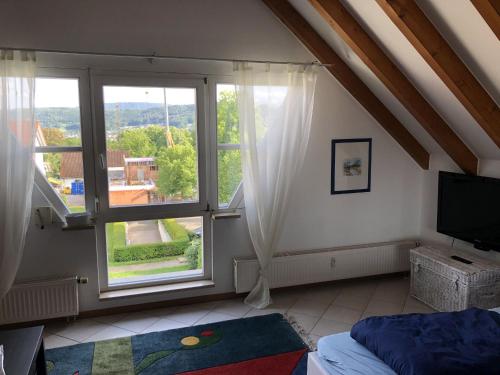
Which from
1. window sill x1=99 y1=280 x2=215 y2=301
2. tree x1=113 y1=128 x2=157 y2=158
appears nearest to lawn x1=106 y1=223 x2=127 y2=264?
window sill x1=99 y1=280 x2=215 y2=301

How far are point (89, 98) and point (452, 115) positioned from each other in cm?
295

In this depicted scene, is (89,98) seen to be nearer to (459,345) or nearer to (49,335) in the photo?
(49,335)

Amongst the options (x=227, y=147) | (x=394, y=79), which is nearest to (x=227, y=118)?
(x=227, y=147)

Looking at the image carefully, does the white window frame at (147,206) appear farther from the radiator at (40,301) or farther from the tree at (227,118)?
the radiator at (40,301)

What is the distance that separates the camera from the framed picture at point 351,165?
12.9ft

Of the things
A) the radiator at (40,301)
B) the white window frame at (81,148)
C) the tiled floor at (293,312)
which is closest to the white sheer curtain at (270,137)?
the tiled floor at (293,312)

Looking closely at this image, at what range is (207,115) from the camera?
11.5ft

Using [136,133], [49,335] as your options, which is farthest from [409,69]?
[49,335]

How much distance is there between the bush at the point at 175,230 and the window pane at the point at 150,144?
0.21 metres

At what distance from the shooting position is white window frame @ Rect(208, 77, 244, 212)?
3.49 meters

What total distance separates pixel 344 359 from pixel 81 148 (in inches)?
99.5

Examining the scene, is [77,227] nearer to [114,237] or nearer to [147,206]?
[114,237]

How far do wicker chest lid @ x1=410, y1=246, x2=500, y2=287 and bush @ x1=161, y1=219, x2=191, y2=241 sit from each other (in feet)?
7.13

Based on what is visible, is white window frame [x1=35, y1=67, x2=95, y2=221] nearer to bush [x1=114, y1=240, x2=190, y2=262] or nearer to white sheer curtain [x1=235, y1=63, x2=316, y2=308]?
bush [x1=114, y1=240, x2=190, y2=262]
